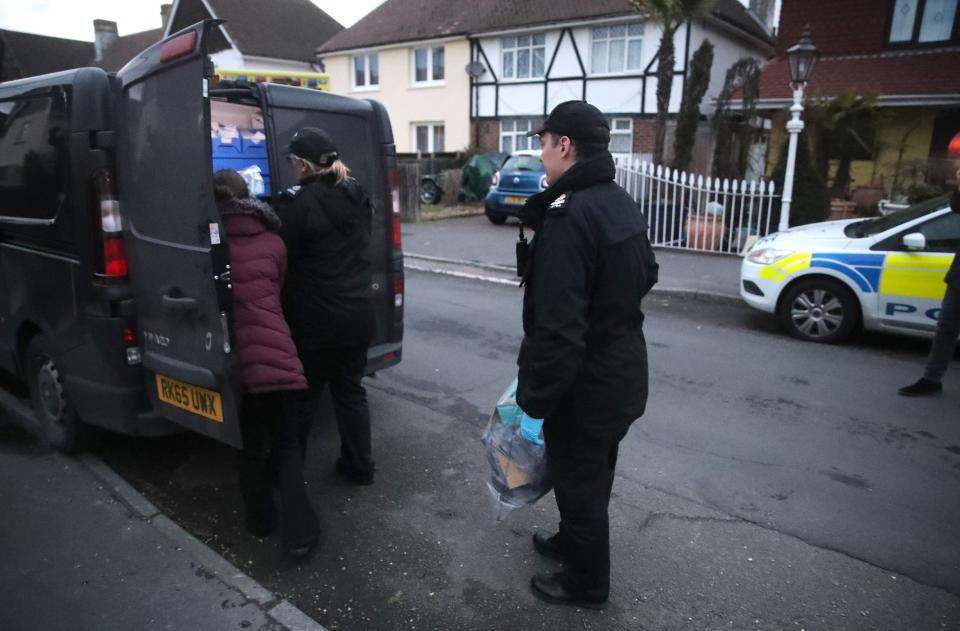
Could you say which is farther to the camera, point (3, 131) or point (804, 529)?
point (3, 131)

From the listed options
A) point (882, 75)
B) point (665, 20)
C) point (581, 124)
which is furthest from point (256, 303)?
point (882, 75)

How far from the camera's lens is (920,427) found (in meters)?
4.68

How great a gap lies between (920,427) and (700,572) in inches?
104

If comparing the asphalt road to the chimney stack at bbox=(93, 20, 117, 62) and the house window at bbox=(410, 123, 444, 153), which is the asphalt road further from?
the chimney stack at bbox=(93, 20, 117, 62)

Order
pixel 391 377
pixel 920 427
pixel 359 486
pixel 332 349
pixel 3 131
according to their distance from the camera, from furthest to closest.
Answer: pixel 391 377
pixel 920 427
pixel 3 131
pixel 359 486
pixel 332 349

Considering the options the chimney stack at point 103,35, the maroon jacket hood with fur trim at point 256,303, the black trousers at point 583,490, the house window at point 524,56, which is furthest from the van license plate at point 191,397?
the chimney stack at point 103,35

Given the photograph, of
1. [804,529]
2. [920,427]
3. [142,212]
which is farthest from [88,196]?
[920,427]

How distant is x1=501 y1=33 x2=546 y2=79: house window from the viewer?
2280cm

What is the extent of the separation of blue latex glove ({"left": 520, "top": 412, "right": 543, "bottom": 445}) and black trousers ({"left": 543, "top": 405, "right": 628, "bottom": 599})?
11 centimetres

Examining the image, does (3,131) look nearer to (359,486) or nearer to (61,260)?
(61,260)

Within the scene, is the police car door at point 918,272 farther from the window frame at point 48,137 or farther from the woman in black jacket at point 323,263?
the window frame at point 48,137

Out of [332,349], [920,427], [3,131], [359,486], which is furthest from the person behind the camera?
[920,427]

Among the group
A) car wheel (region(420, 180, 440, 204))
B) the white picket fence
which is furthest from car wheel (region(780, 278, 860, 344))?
car wheel (region(420, 180, 440, 204))

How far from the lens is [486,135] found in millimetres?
24562
